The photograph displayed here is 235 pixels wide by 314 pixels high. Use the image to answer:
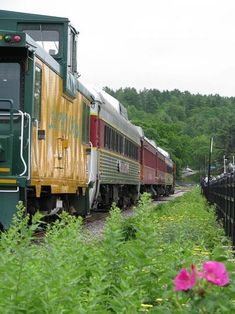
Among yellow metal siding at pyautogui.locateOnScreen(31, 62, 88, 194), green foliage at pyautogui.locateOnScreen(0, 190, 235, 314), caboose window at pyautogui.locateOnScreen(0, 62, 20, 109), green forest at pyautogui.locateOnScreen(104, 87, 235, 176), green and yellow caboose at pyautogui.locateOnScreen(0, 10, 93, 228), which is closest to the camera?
green foliage at pyautogui.locateOnScreen(0, 190, 235, 314)

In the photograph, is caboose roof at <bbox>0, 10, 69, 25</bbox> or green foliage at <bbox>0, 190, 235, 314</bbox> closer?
green foliage at <bbox>0, 190, 235, 314</bbox>

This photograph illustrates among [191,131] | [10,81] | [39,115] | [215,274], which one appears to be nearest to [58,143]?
[39,115]

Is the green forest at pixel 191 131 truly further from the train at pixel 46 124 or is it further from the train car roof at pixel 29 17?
the train car roof at pixel 29 17

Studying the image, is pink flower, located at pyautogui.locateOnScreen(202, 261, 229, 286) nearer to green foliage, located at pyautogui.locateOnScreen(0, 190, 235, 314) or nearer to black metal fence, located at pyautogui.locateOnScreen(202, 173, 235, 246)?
green foliage, located at pyautogui.locateOnScreen(0, 190, 235, 314)

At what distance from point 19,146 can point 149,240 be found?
6389 mm

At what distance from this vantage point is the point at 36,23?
13.5 meters

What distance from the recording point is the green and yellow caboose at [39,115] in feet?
34.4

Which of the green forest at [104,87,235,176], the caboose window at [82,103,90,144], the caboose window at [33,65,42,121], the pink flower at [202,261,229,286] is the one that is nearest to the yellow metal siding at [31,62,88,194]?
the caboose window at [33,65,42,121]

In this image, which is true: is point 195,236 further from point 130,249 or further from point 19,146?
point 130,249

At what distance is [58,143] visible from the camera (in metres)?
13.2

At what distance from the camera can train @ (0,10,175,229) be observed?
1056 centimetres

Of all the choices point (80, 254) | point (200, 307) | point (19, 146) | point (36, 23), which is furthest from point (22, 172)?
point (200, 307)

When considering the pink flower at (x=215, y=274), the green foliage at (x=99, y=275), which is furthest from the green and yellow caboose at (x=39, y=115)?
the pink flower at (x=215, y=274)

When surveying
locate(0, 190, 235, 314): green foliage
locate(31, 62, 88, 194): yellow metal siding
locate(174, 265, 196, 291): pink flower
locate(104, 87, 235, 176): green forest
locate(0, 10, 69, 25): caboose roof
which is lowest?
locate(0, 190, 235, 314): green foliage
